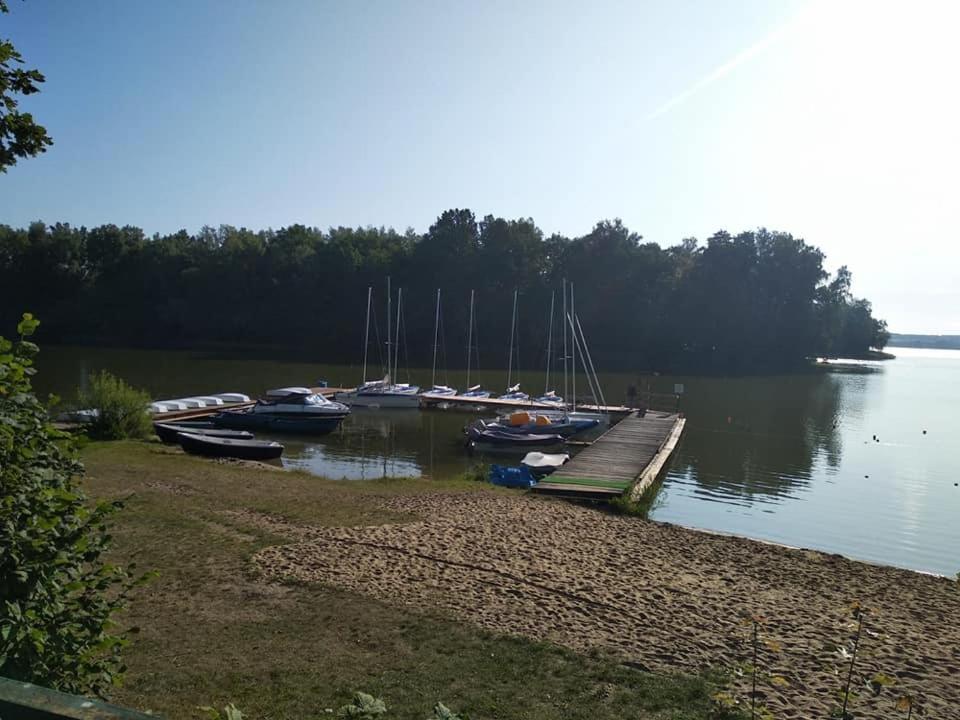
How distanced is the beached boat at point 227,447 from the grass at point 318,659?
12.5 m

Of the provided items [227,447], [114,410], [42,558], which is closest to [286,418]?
[227,447]

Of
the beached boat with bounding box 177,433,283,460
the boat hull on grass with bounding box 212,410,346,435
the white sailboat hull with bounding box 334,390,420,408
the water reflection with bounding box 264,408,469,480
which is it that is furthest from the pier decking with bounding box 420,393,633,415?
the beached boat with bounding box 177,433,283,460

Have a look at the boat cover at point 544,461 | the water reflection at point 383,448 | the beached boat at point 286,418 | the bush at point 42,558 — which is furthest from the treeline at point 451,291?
the bush at point 42,558

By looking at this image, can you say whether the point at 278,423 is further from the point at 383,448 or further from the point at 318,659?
the point at 318,659

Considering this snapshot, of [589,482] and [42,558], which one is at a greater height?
[42,558]

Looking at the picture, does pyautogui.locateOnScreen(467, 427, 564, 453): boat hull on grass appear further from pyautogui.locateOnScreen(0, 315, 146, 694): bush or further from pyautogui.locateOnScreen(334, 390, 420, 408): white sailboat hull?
pyautogui.locateOnScreen(0, 315, 146, 694): bush

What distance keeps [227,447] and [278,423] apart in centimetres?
820

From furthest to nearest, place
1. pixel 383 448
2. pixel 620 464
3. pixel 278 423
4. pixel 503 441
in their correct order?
pixel 278 423 < pixel 383 448 < pixel 503 441 < pixel 620 464

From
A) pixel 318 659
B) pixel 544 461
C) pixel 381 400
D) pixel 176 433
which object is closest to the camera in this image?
pixel 318 659

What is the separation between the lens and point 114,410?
78.6 feet

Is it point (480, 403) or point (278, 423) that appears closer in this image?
point (278, 423)

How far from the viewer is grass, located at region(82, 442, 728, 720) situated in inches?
248

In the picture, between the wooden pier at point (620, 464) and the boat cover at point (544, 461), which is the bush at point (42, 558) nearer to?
the wooden pier at point (620, 464)

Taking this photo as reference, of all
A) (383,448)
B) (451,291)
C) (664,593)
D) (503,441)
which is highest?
(451,291)
